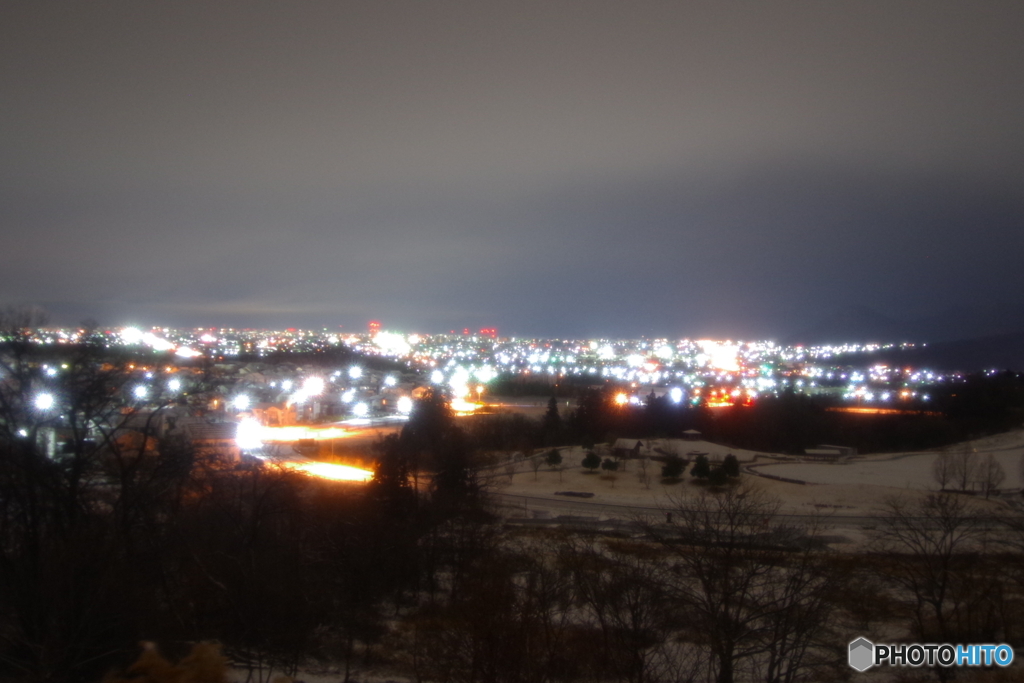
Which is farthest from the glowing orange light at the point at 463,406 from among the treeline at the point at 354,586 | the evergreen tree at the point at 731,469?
the treeline at the point at 354,586

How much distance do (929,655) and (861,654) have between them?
2.01 feet

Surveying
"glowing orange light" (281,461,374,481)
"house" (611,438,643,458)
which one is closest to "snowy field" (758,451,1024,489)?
"house" (611,438,643,458)

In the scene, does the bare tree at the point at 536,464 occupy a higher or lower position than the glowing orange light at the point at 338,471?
lower

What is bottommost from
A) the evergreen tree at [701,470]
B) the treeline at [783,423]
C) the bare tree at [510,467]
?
the bare tree at [510,467]

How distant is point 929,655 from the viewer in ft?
22.5

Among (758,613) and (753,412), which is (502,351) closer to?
(753,412)

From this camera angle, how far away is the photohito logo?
6832 millimetres

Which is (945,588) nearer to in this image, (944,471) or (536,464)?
(944,471)

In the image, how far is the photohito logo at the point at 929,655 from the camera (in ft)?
22.4

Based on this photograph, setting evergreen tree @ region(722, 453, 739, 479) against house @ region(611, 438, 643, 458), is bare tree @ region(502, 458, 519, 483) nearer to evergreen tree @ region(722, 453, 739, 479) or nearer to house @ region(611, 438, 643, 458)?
house @ region(611, 438, 643, 458)

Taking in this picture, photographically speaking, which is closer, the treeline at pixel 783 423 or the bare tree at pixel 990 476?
the bare tree at pixel 990 476

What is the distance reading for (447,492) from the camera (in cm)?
1664

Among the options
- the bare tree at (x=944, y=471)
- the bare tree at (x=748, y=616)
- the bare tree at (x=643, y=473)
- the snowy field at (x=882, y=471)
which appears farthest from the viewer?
the snowy field at (x=882, y=471)

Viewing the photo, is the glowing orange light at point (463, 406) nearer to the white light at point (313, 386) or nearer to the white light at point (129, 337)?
the white light at point (313, 386)
